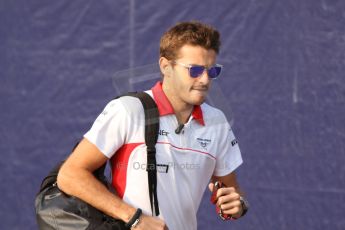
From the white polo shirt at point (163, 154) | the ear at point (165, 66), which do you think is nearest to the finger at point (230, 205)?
the white polo shirt at point (163, 154)

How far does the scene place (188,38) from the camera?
2.64 metres

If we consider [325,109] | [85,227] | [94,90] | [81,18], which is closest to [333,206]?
[325,109]

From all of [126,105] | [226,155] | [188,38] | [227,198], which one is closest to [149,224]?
[227,198]

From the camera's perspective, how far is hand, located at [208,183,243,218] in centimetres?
256

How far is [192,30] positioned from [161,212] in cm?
70

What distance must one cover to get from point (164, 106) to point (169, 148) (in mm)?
174

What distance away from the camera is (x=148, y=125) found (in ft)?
8.42

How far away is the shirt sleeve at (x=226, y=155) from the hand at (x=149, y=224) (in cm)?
47

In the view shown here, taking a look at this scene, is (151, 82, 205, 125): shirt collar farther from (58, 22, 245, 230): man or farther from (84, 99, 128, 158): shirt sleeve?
(84, 99, 128, 158): shirt sleeve

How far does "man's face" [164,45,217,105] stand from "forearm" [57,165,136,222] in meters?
0.49

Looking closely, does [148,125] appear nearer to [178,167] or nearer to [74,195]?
[178,167]

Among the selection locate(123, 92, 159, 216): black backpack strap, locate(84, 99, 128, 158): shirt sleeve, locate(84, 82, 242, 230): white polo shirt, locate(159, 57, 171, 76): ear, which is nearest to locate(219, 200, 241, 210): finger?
locate(84, 82, 242, 230): white polo shirt

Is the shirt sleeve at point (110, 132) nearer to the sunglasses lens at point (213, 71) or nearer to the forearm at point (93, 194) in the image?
the forearm at point (93, 194)

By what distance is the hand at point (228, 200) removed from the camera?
256cm
